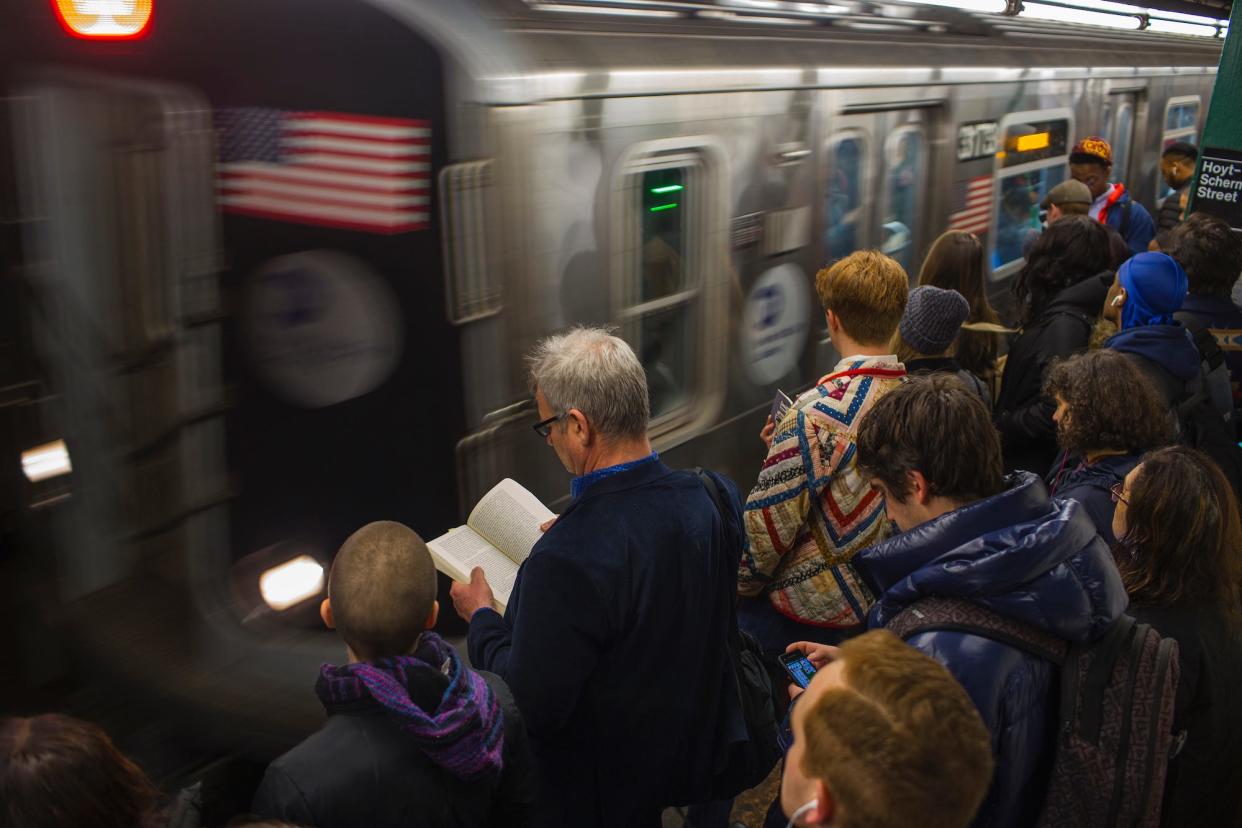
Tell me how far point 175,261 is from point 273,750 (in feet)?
4.22

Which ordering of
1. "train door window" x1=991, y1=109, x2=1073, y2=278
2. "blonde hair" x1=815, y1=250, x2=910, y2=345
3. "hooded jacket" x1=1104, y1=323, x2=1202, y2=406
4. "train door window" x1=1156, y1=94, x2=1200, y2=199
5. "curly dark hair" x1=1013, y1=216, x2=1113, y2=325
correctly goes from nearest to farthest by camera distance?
"blonde hair" x1=815, y1=250, x2=910, y2=345 < "hooded jacket" x1=1104, y1=323, x2=1202, y2=406 < "curly dark hair" x1=1013, y1=216, x2=1113, y2=325 < "train door window" x1=991, y1=109, x2=1073, y2=278 < "train door window" x1=1156, y1=94, x2=1200, y2=199

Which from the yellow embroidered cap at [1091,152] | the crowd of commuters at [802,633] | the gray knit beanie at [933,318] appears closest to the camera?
the crowd of commuters at [802,633]

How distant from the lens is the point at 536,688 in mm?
1969

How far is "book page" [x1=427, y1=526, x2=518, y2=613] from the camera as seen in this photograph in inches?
94.9

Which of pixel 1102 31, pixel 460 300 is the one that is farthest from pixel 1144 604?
pixel 1102 31

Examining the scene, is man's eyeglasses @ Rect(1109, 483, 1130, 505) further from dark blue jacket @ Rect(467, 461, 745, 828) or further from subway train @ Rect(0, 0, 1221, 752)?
subway train @ Rect(0, 0, 1221, 752)

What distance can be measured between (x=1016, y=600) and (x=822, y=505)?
93 cm

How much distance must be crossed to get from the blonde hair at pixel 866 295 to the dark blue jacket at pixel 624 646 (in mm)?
678

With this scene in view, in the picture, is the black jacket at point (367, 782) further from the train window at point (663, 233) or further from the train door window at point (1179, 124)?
the train door window at point (1179, 124)

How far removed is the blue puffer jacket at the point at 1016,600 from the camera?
5.44 ft

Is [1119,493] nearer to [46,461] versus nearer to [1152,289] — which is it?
[1152,289]

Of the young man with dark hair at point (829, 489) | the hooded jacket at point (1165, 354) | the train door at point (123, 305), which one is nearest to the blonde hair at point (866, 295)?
the young man with dark hair at point (829, 489)

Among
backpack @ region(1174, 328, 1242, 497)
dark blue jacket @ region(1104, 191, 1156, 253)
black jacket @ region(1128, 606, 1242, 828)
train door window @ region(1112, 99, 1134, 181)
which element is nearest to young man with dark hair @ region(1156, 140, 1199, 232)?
train door window @ region(1112, 99, 1134, 181)

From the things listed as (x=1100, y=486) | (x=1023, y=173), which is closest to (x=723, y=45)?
(x=1100, y=486)
